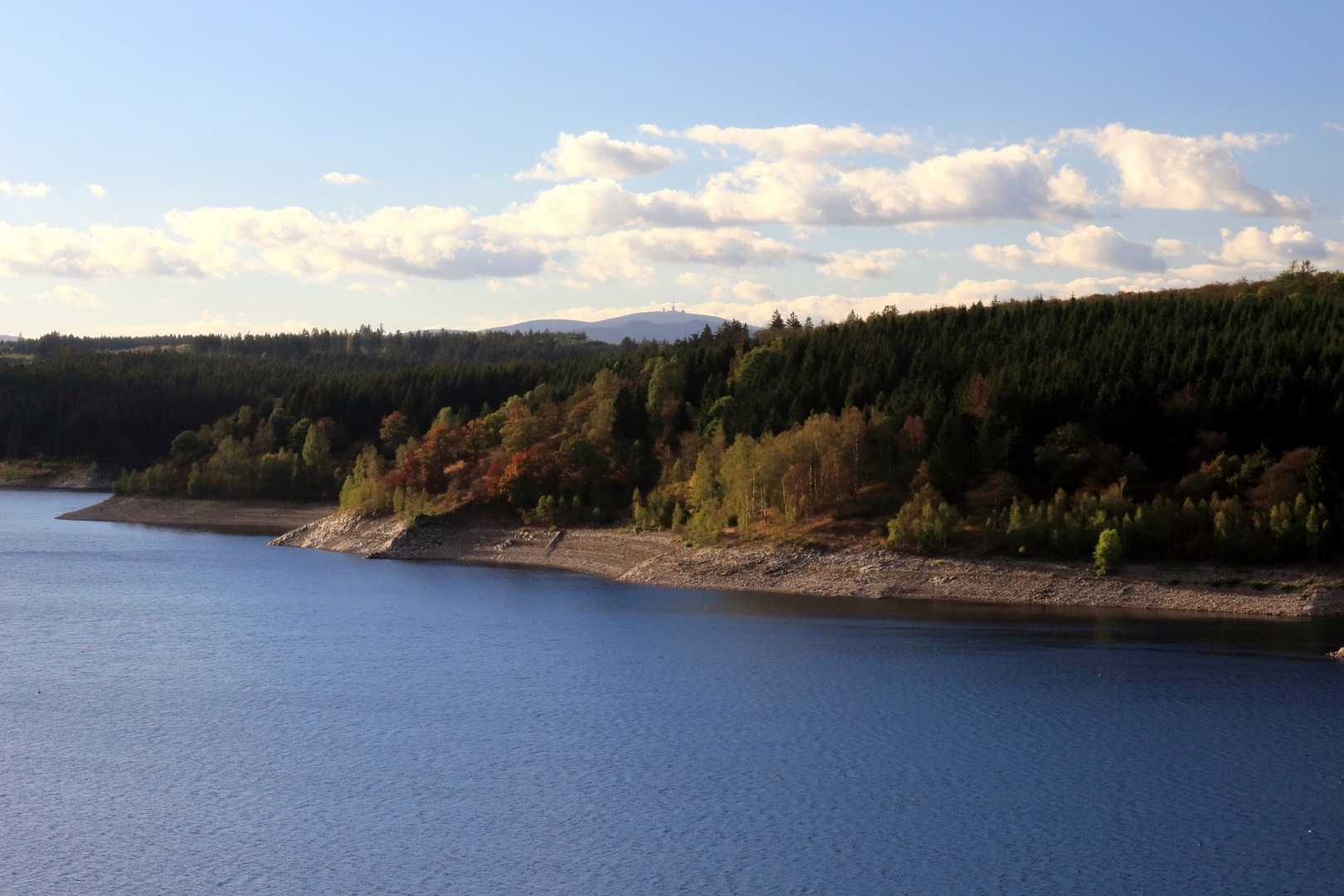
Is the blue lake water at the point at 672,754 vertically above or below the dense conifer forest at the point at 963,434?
below

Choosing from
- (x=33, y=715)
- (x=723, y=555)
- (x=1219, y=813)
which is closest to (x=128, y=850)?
(x=33, y=715)

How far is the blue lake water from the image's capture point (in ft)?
83.8

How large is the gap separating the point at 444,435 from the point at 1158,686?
78062 millimetres

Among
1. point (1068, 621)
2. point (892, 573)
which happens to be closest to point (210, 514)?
point (892, 573)

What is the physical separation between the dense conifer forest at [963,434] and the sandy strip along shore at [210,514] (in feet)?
38.6

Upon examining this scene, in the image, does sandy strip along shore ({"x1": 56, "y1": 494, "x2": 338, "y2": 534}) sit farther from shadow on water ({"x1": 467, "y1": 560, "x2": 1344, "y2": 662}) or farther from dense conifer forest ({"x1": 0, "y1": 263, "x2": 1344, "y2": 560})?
shadow on water ({"x1": 467, "y1": 560, "x2": 1344, "y2": 662})

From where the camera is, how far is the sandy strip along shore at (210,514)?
12181 centimetres

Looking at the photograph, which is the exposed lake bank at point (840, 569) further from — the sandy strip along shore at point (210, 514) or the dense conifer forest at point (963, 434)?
the sandy strip along shore at point (210, 514)

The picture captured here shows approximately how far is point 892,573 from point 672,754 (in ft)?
119

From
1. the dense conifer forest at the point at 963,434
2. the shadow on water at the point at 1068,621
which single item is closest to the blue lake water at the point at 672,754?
the shadow on water at the point at 1068,621

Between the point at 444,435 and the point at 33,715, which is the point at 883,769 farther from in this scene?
the point at 444,435

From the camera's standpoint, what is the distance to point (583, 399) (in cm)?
11050

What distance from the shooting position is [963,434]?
7619cm

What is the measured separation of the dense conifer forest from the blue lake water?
1024 centimetres
